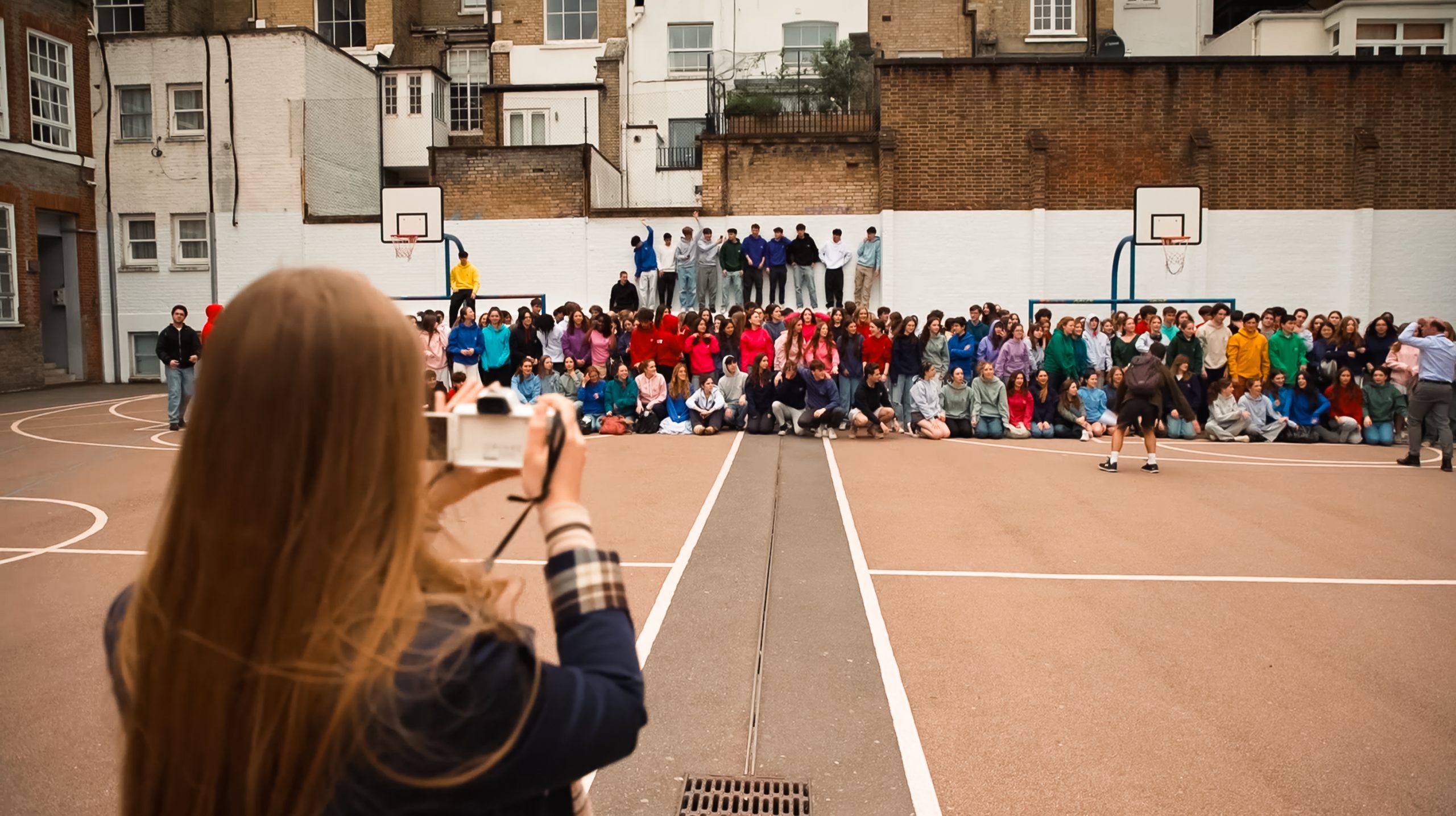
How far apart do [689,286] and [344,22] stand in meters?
18.8

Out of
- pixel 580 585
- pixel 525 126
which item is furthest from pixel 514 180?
pixel 580 585

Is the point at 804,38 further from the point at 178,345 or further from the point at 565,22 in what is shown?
the point at 178,345

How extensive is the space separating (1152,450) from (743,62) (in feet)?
86.5

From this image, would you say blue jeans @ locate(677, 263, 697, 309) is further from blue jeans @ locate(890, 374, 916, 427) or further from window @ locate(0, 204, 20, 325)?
window @ locate(0, 204, 20, 325)

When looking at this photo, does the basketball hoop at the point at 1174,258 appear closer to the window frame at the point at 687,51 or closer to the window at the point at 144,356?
the window frame at the point at 687,51

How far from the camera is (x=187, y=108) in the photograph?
98.2 feet

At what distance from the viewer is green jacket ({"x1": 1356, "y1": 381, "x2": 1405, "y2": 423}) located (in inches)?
686

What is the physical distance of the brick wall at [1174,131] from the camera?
26641 millimetres

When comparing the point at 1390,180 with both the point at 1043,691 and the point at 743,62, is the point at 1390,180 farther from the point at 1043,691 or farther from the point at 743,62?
the point at 1043,691

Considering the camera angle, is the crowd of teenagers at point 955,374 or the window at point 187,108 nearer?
the crowd of teenagers at point 955,374

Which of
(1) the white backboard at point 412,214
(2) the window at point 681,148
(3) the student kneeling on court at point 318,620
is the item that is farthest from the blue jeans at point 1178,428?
(3) the student kneeling on court at point 318,620

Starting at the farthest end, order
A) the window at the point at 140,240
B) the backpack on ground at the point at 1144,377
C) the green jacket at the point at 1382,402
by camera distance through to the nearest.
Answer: the window at the point at 140,240
the green jacket at the point at 1382,402
the backpack on ground at the point at 1144,377

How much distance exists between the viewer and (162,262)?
29750mm

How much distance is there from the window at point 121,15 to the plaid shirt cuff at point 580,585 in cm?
3915
